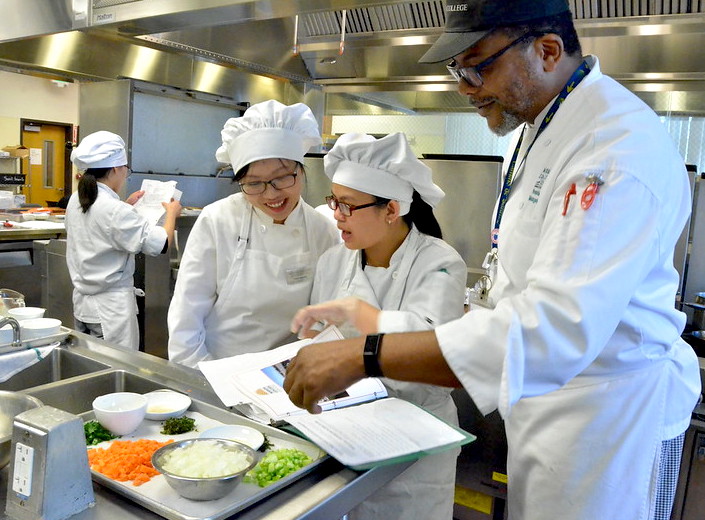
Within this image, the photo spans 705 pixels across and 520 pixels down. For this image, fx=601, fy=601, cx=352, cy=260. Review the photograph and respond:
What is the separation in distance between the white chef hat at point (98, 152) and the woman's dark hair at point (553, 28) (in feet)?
9.94

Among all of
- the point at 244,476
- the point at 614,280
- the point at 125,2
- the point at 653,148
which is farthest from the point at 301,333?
the point at 125,2

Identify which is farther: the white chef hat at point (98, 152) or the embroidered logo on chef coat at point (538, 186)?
the white chef hat at point (98, 152)

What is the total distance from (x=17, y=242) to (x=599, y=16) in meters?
4.28

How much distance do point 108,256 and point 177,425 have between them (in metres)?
2.53

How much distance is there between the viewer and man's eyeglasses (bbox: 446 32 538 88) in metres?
1.23

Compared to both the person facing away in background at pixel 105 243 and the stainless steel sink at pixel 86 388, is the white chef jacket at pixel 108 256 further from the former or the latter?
the stainless steel sink at pixel 86 388

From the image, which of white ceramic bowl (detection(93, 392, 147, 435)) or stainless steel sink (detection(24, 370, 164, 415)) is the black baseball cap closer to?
white ceramic bowl (detection(93, 392, 147, 435))

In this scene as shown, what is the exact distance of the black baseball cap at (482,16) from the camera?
3.95 feet

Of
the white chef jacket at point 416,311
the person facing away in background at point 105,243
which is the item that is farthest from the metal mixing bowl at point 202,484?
the person facing away in background at point 105,243

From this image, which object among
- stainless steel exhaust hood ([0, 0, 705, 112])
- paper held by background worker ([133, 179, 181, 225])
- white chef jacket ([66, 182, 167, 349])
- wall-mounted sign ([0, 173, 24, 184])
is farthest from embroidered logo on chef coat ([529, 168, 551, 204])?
wall-mounted sign ([0, 173, 24, 184])

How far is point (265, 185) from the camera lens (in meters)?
1.99

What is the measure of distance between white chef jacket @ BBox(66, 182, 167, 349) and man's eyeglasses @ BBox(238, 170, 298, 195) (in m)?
1.68

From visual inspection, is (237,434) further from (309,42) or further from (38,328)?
(309,42)

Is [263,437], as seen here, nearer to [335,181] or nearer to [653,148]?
[335,181]
